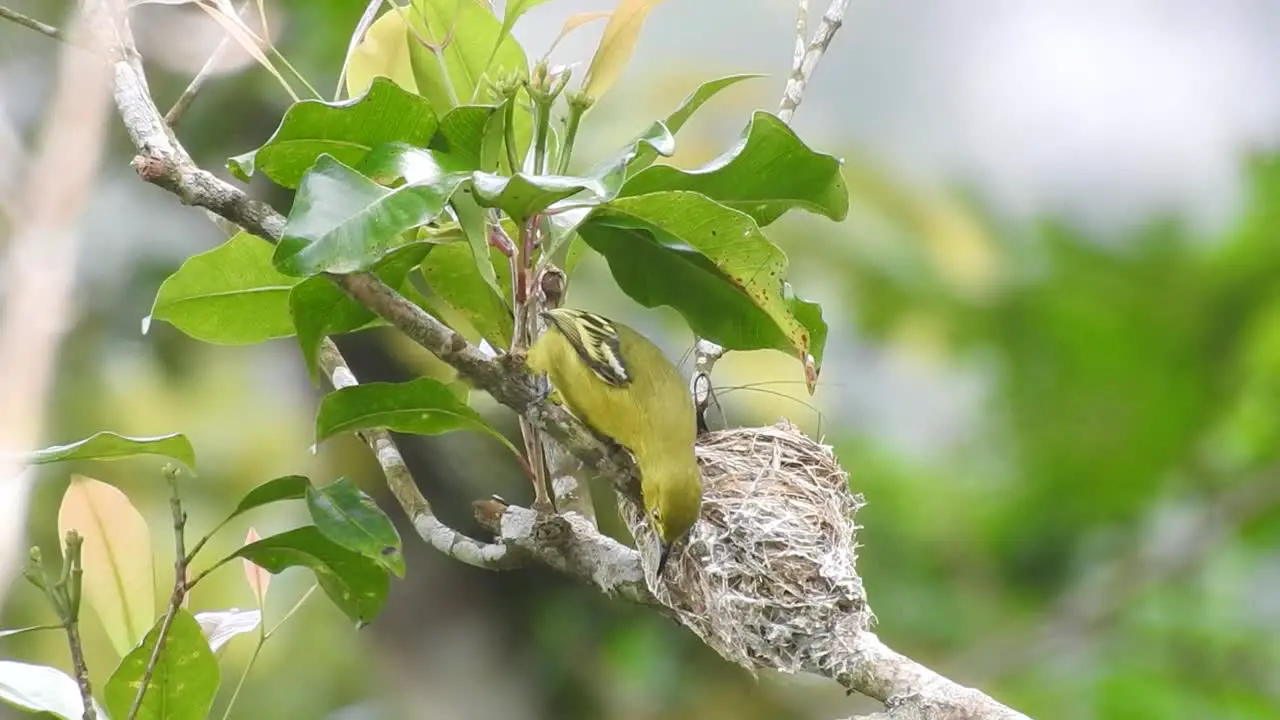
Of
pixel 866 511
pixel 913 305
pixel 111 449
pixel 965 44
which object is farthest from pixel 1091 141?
pixel 111 449

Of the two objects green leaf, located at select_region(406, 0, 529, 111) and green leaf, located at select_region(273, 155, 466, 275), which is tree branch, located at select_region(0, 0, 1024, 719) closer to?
green leaf, located at select_region(273, 155, 466, 275)

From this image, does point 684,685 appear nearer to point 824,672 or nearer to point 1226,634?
point 1226,634

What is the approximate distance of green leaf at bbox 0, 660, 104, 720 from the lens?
141cm

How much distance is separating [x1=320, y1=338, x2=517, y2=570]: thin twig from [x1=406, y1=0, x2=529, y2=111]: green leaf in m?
0.37

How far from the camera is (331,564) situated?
1.50 meters

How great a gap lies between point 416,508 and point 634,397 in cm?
34

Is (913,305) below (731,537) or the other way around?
the other way around

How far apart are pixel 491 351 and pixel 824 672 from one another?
0.58 meters

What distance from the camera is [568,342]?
1728 mm

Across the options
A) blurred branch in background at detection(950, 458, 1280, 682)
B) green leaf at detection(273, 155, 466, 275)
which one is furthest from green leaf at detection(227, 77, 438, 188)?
blurred branch in background at detection(950, 458, 1280, 682)

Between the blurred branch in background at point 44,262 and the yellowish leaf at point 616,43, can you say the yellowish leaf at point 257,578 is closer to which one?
the blurred branch in background at point 44,262

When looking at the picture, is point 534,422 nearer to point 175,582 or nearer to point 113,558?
point 175,582

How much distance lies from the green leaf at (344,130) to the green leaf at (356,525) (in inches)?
13.6

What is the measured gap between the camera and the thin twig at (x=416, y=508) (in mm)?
1539
